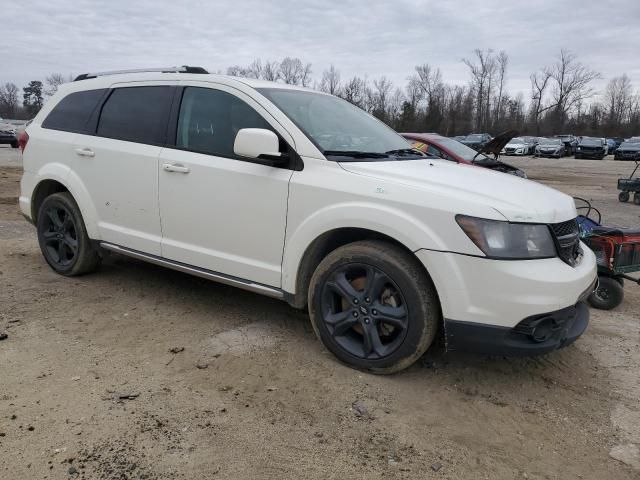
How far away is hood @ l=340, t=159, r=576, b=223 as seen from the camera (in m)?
3.02

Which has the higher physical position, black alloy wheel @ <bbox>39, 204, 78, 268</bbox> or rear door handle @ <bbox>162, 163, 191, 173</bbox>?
rear door handle @ <bbox>162, 163, 191, 173</bbox>

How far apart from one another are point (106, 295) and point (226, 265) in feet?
4.75

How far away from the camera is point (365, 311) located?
3.31 metres

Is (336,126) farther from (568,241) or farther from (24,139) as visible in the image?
(24,139)

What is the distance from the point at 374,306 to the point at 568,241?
1227mm

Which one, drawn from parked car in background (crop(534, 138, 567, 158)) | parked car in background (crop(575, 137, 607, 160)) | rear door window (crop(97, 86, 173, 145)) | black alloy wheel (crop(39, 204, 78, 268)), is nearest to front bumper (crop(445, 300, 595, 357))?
rear door window (crop(97, 86, 173, 145))

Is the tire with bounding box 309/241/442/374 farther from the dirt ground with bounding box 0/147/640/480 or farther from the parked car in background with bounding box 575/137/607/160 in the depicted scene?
the parked car in background with bounding box 575/137/607/160

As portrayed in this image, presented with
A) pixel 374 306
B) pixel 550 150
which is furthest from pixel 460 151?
pixel 550 150

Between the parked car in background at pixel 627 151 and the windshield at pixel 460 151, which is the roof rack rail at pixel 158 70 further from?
the parked car in background at pixel 627 151

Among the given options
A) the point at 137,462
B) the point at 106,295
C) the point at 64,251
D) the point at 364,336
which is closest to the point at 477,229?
the point at 364,336

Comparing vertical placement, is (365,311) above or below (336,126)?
below

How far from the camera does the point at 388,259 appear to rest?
3.17m

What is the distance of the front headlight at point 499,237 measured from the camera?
2924 millimetres

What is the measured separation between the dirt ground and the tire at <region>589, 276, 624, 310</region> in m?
0.34
